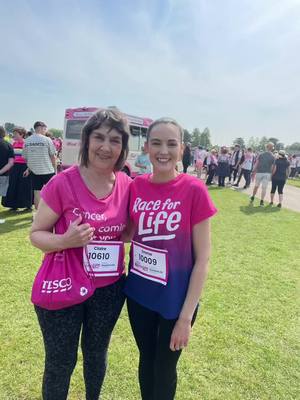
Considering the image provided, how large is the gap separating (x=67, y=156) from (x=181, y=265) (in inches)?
464

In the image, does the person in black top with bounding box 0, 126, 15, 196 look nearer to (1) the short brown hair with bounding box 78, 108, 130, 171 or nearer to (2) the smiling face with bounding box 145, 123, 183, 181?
(1) the short brown hair with bounding box 78, 108, 130, 171

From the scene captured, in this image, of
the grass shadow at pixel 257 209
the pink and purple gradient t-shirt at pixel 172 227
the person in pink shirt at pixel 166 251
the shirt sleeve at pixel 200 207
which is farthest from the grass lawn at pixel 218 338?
the grass shadow at pixel 257 209

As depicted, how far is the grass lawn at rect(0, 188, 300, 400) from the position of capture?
250 cm

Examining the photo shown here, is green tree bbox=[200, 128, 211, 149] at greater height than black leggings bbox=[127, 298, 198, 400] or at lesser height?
greater

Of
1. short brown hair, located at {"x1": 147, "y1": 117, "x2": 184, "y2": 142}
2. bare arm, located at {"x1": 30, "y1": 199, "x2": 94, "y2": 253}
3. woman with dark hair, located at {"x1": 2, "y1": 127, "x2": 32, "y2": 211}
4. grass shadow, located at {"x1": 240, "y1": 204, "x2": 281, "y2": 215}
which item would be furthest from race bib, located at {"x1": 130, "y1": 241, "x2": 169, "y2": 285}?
grass shadow, located at {"x1": 240, "y1": 204, "x2": 281, "y2": 215}

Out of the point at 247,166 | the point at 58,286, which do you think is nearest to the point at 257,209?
the point at 247,166

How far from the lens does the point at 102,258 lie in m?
1.72

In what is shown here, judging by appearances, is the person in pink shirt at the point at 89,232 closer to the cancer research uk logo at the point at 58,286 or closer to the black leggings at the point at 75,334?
the black leggings at the point at 75,334

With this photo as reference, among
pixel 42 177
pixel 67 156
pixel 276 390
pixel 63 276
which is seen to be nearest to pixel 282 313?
pixel 276 390

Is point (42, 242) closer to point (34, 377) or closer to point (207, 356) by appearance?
point (34, 377)

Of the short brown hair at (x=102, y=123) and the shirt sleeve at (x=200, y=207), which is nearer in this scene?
the shirt sleeve at (x=200, y=207)

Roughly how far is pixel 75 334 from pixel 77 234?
1.95 ft

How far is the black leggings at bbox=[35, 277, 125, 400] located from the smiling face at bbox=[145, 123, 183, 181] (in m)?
0.71

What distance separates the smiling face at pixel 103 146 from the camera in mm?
1712
